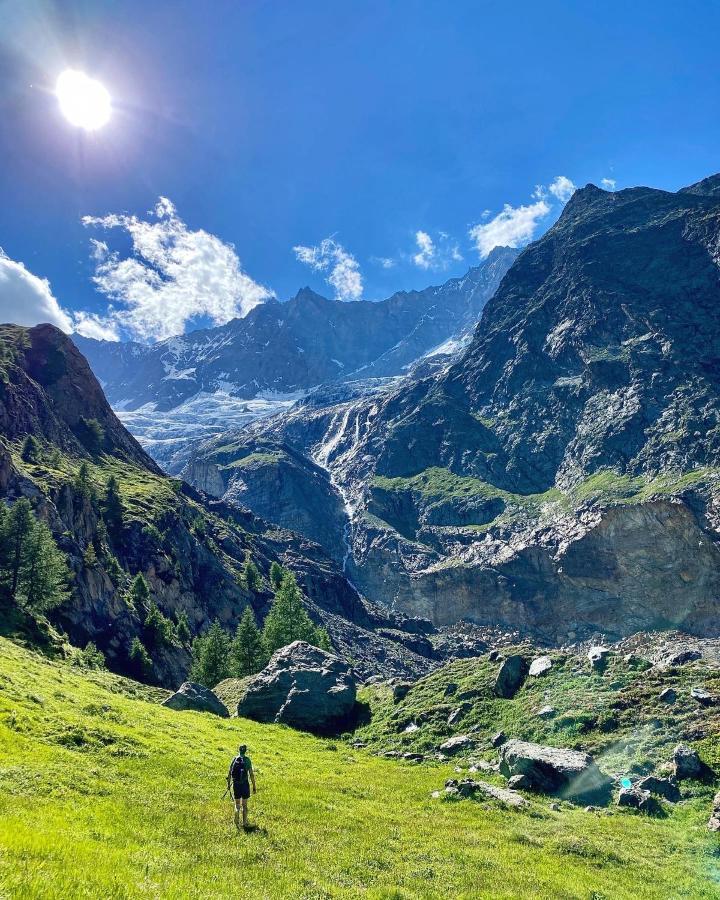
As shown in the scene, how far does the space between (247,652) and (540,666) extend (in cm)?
5330

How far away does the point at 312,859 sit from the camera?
16.2 meters

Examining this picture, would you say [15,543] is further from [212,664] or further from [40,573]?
[212,664]

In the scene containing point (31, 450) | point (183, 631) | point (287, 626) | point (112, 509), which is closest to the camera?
point (287, 626)

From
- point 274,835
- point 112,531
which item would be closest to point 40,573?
point 112,531

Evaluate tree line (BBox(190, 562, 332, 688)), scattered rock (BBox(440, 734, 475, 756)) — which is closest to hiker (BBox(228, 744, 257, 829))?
scattered rock (BBox(440, 734, 475, 756))

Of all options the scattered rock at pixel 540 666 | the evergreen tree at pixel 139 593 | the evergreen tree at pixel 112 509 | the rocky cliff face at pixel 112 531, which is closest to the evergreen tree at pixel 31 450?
the rocky cliff face at pixel 112 531

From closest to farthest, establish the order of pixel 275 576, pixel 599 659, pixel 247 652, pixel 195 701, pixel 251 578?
pixel 599 659 < pixel 195 701 < pixel 247 652 < pixel 251 578 < pixel 275 576

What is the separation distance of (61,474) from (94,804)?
110030 mm

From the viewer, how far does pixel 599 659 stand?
115ft

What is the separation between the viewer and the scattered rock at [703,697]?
2720cm

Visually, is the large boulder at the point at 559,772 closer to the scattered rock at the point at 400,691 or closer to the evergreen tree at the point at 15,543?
the scattered rock at the point at 400,691

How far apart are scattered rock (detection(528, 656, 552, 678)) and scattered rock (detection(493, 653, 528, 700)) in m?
0.63

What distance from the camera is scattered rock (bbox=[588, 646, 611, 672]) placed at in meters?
34.4

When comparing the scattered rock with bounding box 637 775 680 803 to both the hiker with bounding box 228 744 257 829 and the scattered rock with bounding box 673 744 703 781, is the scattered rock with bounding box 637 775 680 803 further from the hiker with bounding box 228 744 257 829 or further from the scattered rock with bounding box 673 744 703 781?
the hiker with bounding box 228 744 257 829
